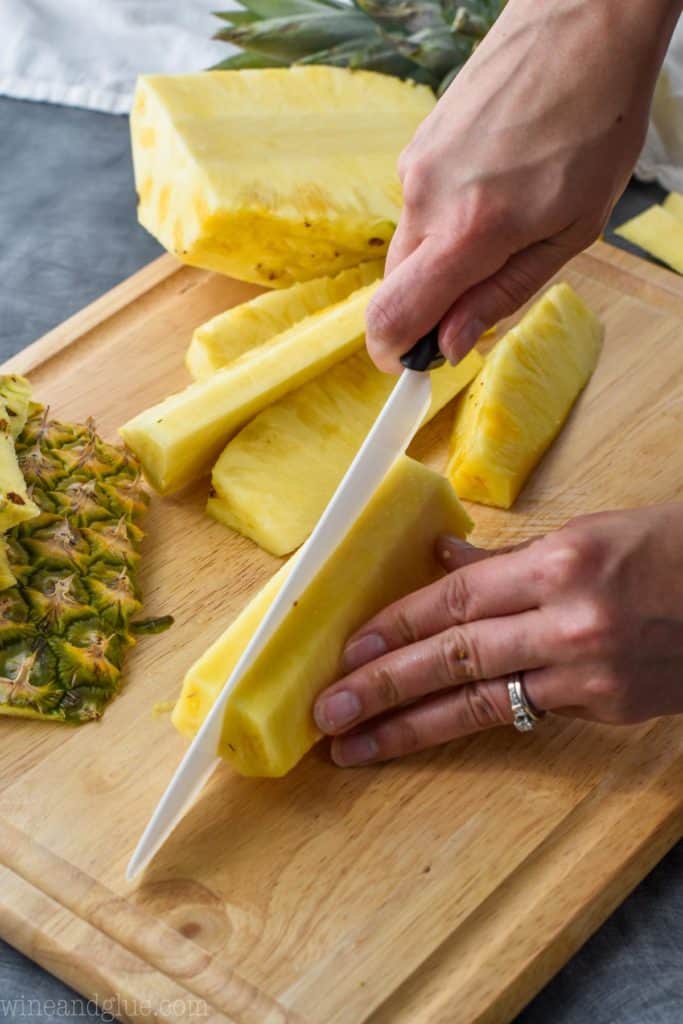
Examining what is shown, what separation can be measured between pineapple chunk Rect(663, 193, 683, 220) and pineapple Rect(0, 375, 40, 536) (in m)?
1.71

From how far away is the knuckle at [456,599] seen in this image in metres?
2.12

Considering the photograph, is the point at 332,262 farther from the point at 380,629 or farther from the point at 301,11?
the point at 380,629

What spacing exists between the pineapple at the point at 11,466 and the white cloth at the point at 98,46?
1.62 metres

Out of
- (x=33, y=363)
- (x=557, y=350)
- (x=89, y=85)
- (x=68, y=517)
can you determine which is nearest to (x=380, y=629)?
(x=68, y=517)

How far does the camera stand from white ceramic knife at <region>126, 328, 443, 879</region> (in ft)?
6.68

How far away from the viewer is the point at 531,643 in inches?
80.0

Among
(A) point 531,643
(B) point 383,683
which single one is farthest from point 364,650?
(A) point 531,643

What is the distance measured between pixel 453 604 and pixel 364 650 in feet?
0.52

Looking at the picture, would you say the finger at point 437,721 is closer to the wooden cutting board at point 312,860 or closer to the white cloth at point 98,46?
the wooden cutting board at point 312,860

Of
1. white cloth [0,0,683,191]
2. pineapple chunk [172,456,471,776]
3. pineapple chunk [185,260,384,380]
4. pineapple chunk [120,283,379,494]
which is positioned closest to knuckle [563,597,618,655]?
pineapple chunk [172,456,471,776]

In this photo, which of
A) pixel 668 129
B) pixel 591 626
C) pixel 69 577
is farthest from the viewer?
pixel 668 129

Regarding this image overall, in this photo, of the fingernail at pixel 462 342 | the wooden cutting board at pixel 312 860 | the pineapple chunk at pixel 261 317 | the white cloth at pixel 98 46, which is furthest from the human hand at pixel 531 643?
the white cloth at pixel 98 46

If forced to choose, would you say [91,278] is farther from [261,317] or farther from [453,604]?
[453,604]

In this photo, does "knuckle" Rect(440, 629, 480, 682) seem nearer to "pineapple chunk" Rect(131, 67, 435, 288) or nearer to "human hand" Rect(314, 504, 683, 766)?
"human hand" Rect(314, 504, 683, 766)
